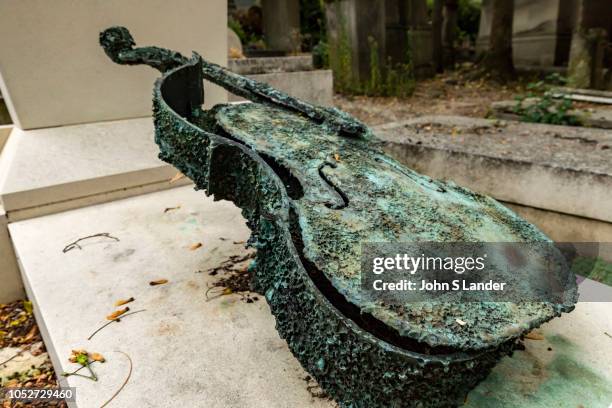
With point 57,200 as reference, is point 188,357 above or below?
below

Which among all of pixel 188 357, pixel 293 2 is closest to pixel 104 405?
pixel 188 357

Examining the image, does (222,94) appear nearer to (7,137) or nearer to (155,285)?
(7,137)

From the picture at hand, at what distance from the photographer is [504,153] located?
261 centimetres

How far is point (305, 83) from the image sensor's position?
13.5 ft

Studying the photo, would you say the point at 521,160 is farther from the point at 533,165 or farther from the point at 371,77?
the point at 371,77

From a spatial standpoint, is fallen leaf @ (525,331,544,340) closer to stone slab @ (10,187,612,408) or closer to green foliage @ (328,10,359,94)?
stone slab @ (10,187,612,408)

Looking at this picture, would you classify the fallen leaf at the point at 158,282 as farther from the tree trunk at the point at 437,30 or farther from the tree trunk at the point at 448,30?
the tree trunk at the point at 448,30

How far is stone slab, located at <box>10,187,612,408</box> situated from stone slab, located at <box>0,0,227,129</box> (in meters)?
0.84

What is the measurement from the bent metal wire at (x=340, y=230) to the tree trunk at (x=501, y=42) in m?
7.26

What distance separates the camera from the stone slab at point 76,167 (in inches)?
85.5

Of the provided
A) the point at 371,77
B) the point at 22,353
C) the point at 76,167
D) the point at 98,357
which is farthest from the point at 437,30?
the point at 98,357

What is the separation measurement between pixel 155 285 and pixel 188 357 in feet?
1.50

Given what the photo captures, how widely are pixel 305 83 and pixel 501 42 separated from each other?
5.25 meters

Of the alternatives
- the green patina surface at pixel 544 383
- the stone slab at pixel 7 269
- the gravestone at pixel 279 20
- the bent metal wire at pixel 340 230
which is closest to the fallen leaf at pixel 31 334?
the stone slab at pixel 7 269
